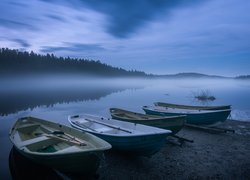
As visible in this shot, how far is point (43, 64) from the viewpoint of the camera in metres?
96.4

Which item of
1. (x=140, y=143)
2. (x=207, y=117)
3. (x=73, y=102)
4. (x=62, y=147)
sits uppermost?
(x=207, y=117)

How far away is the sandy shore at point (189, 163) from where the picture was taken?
20.7 feet

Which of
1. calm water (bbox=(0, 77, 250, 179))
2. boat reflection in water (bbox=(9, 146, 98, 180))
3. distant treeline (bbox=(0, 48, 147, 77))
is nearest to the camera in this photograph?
boat reflection in water (bbox=(9, 146, 98, 180))

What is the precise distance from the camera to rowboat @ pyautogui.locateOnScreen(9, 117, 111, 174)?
5.24m

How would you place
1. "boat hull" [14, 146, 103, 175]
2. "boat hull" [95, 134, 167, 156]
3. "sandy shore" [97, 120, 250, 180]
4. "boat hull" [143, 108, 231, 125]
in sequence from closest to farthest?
"boat hull" [14, 146, 103, 175] → "sandy shore" [97, 120, 250, 180] → "boat hull" [95, 134, 167, 156] → "boat hull" [143, 108, 231, 125]

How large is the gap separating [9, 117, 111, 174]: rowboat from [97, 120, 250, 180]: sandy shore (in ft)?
3.38

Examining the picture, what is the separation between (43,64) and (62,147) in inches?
3891

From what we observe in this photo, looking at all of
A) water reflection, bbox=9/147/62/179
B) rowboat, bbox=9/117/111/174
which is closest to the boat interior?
rowboat, bbox=9/117/111/174

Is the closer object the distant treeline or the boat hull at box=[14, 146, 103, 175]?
the boat hull at box=[14, 146, 103, 175]

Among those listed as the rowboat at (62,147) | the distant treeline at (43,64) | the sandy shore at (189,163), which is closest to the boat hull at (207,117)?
the sandy shore at (189,163)

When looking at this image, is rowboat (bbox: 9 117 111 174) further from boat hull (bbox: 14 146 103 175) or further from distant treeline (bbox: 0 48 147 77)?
distant treeline (bbox: 0 48 147 77)

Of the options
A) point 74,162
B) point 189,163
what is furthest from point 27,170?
point 189,163

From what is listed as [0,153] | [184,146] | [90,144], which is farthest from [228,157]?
[0,153]

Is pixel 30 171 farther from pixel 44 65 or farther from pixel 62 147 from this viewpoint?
pixel 44 65
